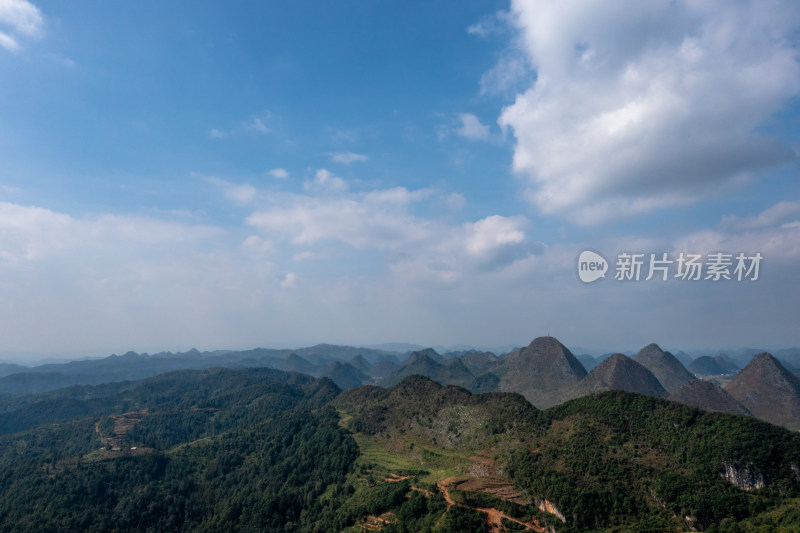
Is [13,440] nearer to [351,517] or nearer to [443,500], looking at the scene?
[351,517]

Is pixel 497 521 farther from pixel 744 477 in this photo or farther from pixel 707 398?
pixel 707 398

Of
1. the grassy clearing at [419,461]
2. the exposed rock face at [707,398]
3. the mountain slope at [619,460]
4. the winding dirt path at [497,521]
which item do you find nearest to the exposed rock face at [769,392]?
the exposed rock face at [707,398]

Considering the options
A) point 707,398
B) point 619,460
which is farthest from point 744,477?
point 707,398

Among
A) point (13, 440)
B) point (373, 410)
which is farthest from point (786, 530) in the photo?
point (13, 440)

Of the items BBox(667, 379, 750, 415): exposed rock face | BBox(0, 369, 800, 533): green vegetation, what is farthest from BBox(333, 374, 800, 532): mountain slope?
BBox(667, 379, 750, 415): exposed rock face

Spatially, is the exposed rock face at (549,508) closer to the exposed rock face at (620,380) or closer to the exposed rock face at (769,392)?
the exposed rock face at (620,380)
